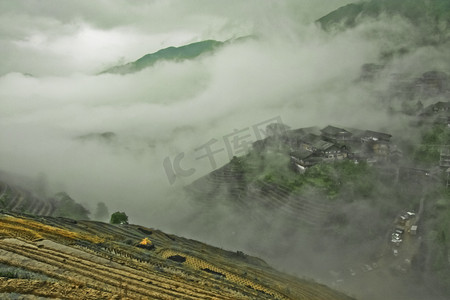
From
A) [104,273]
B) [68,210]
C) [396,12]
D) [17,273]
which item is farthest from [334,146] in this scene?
[396,12]

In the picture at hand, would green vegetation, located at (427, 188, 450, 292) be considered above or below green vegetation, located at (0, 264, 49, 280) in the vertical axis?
below

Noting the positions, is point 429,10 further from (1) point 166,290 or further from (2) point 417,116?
(1) point 166,290

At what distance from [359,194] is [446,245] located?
7515 mm

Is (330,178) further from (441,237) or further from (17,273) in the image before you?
(17,273)

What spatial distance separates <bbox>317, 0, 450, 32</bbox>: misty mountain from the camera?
192ft

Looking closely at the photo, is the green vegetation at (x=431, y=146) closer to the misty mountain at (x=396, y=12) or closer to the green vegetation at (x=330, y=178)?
the green vegetation at (x=330, y=178)

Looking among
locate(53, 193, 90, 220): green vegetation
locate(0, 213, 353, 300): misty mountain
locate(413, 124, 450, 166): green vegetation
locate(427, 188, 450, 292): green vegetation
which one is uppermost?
locate(0, 213, 353, 300): misty mountain

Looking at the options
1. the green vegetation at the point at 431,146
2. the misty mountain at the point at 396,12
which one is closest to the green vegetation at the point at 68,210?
the green vegetation at the point at 431,146

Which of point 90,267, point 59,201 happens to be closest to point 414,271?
point 90,267

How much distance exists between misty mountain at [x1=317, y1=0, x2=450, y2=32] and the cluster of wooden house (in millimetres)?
37326

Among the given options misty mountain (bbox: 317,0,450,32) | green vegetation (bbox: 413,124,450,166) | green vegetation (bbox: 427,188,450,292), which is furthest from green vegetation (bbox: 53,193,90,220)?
misty mountain (bbox: 317,0,450,32)

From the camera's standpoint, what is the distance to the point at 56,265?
7559 millimetres

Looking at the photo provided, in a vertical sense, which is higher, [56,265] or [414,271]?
[56,265]

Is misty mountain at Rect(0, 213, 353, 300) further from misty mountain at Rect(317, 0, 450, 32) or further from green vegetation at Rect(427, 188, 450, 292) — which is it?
misty mountain at Rect(317, 0, 450, 32)
